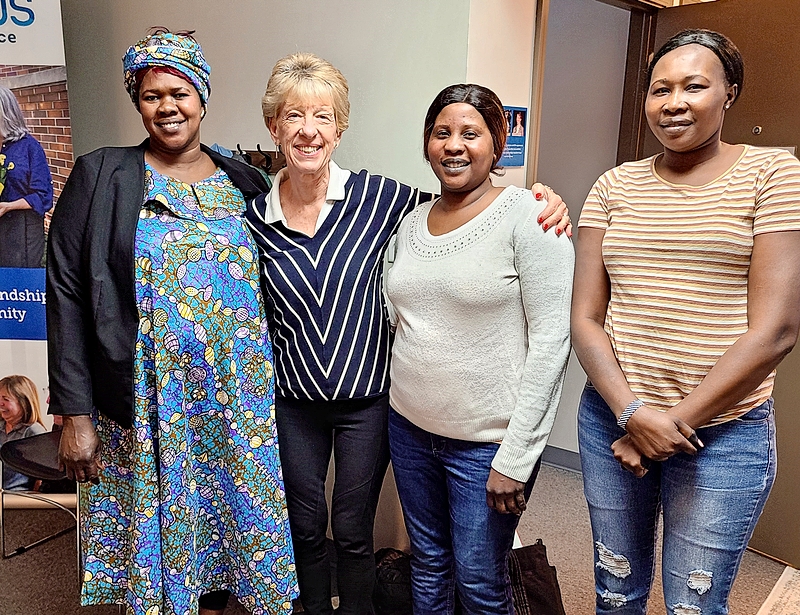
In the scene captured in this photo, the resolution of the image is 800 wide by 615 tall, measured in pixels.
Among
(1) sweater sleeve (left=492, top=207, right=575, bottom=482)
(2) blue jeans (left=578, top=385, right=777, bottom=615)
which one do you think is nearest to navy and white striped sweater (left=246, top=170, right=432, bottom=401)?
(1) sweater sleeve (left=492, top=207, right=575, bottom=482)

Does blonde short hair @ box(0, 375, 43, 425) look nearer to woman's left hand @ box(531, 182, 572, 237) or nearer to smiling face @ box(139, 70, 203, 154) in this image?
smiling face @ box(139, 70, 203, 154)

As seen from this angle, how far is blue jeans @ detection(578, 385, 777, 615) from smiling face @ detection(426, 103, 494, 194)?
0.50 metres

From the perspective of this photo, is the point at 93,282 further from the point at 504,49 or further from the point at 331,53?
the point at 504,49

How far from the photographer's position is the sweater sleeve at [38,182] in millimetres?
2654

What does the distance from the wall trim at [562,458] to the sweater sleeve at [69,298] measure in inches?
92.6

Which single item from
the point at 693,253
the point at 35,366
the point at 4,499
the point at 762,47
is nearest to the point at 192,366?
the point at 693,253

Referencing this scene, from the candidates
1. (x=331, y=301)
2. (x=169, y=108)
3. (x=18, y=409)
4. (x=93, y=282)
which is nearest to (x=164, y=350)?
(x=93, y=282)

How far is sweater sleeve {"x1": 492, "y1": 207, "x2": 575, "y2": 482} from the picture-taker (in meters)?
1.39

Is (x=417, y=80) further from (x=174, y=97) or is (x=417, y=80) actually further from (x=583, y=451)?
(x=583, y=451)

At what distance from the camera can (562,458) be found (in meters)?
3.40

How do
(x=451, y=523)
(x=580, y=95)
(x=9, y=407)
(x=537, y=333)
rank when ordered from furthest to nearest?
(x=580, y=95), (x=9, y=407), (x=451, y=523), (x=537, y=333)

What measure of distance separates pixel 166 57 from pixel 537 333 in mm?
1008

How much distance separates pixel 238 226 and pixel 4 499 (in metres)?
2.02

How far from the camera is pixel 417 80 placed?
213cm
